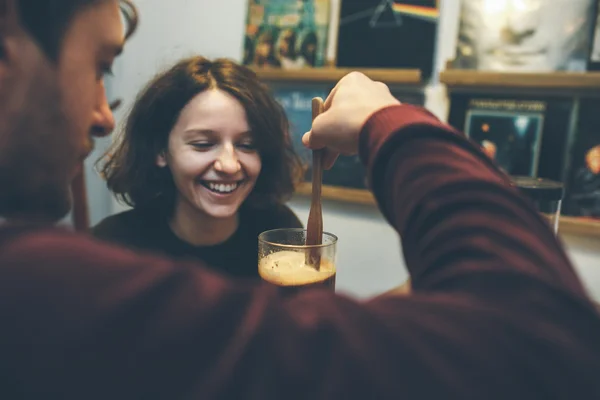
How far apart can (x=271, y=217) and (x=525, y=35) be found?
755mm

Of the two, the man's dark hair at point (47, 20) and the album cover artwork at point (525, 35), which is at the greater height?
the album cover artwork at point (525, 35)

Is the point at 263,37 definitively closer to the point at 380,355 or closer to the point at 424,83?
the point at 424,83

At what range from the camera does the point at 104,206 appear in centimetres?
180

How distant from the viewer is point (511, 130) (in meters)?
1.14

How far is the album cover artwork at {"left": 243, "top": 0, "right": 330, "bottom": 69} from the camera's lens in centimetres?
134

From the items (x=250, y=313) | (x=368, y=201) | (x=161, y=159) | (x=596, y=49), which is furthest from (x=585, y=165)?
(x=250, y=313)

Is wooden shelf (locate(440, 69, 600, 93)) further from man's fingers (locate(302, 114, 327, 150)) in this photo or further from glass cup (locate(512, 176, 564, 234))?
man's fingers (locate(302, 114, 327, 150))

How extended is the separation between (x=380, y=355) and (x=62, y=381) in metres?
0.15

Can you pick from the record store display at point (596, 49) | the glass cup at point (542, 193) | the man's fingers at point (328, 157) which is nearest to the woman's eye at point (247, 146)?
the man's fingers at point (328, 157)

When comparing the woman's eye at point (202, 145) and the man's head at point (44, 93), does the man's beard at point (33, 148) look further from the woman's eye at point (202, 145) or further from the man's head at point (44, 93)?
the woman's eye at point (202, 145)

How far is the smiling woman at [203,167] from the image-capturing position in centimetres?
97

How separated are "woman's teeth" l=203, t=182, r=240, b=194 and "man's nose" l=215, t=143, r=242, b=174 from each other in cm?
4

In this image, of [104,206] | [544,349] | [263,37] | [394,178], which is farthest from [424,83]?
[104,206]

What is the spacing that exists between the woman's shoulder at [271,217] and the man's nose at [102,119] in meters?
0.75
